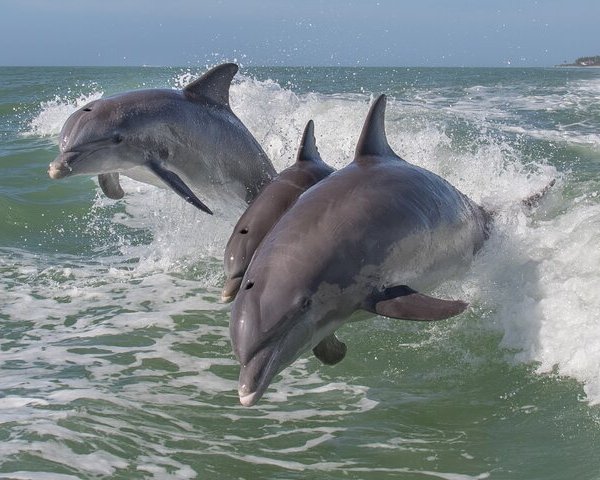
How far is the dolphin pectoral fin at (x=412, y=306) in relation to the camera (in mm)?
5414

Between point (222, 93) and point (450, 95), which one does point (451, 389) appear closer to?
point (222, 93)

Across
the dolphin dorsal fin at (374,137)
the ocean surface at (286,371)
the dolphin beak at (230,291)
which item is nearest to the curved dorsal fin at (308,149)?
the dolphin dorsal fin at (374,137)

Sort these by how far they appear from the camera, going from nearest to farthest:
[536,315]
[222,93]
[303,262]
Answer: [303,262]
[536,315]
[222,93]

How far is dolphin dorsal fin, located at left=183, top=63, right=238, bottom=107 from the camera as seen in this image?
358 inches

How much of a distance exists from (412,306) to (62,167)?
152 inches

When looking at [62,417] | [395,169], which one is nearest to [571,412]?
[395,169]

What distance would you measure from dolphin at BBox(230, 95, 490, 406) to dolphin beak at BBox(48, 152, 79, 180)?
2795 mm

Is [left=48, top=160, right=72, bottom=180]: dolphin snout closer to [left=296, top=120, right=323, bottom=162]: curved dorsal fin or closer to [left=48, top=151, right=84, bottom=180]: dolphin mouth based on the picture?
[left=48, top=151, right=84, bottom=180]: dolphin mouth

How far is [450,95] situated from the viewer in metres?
39.0

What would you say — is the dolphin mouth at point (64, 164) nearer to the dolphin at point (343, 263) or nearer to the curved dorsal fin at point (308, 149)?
the curved dorsal fin at point (308, 149)

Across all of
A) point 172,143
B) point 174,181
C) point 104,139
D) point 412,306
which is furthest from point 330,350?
point 172,143

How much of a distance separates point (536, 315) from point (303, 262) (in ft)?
10.5

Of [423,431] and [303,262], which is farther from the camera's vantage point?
[423,431]

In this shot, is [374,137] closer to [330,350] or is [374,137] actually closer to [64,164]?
[330,350]
